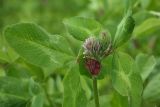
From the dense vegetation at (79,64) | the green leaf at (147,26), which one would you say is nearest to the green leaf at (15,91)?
the dense vegetation at (79,64)

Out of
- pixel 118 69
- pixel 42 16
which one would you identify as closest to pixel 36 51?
pixel 118 69

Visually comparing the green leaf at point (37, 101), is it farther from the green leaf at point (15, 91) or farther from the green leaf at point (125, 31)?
the green leaf at point (125, 31)

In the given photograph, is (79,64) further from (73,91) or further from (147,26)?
(147,26)

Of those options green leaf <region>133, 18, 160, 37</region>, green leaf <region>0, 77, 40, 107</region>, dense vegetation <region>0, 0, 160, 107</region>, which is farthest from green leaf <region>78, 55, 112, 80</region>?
green leaf <region>133, 18, 160, 37</region>

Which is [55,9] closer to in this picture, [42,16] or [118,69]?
[42,16]

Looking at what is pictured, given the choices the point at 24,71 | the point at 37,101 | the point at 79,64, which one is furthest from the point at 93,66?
the point at 24,71

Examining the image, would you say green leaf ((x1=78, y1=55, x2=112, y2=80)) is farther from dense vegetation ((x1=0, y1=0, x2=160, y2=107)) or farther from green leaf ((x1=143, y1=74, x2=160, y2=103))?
green leaf ((x1=143, y1=74, x2=160, y2=103))

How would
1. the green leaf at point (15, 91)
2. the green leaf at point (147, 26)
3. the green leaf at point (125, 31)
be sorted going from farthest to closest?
the green leaf at point (147, 26) → the green leaf at point (15, 91) → the green leaf at point (125, 31)
